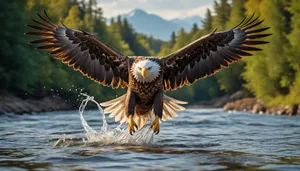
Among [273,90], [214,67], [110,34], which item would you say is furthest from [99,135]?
[110,34]

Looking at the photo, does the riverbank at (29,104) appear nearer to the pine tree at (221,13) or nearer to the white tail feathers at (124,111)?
the white tail feathers at (124,111)

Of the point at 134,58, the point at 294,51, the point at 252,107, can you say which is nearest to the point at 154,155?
the point at 134,58

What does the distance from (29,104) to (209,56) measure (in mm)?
23536

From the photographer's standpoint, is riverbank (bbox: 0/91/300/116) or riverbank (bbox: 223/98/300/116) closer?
riverbank (bbox: 0/91/300/116)

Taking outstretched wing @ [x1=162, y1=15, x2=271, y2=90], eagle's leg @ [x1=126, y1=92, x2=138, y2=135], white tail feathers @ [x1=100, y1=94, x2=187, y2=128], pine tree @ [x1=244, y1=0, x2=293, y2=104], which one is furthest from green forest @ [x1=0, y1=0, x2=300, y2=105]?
eagle's leg @ [x1=126, y1=92, x2=138, y2=135]

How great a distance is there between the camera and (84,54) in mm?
11273

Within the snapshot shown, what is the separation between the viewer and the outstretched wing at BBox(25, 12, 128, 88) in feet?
36.4

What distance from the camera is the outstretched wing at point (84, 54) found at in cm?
1110

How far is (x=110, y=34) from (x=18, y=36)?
30965mm

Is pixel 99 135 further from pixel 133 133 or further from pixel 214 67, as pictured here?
pixel 214 67

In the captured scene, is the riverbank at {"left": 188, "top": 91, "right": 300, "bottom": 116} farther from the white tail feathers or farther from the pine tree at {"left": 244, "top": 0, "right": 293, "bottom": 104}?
the white tail feathers

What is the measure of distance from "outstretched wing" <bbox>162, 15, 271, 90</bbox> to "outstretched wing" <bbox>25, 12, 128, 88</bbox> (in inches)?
39.0

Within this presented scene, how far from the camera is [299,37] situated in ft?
111

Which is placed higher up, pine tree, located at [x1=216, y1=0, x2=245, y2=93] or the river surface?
pine tree, located at [x1=216, y1=0, x2=245, y2=93]
